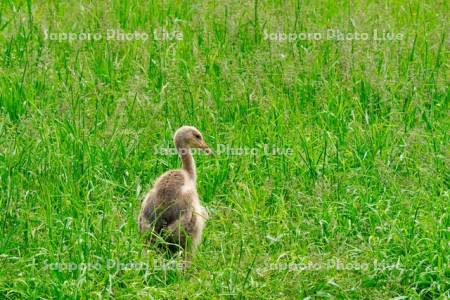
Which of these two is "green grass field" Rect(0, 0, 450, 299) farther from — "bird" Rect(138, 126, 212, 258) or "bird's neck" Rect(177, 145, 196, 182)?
"bird's neck" Rect(177, 145, 196, 182)

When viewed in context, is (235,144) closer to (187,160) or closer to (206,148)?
(206,148)

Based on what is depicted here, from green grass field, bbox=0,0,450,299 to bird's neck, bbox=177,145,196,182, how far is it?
1.06 ft

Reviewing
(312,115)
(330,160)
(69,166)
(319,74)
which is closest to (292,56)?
(319,74)

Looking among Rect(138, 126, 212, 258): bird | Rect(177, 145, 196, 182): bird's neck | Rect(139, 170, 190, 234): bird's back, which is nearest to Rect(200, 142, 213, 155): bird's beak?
Rect(177, 145, 196, 182): bird's neck

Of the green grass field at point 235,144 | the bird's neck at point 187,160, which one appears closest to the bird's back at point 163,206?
the green grass field at point 235,144

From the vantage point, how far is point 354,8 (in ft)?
36.2

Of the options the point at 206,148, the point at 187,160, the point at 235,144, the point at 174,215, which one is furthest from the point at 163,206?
the point at 235,144

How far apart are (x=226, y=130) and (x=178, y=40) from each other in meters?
1.54

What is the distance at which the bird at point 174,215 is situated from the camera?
7676 mm

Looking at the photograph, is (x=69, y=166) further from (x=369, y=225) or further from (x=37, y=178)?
(x=369, y=225)

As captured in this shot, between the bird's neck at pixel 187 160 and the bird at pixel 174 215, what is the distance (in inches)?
13.0

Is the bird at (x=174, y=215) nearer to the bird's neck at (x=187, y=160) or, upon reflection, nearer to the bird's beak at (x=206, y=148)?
the bird's neck at (x=187, y=160)

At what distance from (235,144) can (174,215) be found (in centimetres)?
149

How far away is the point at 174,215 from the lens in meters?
7.70
